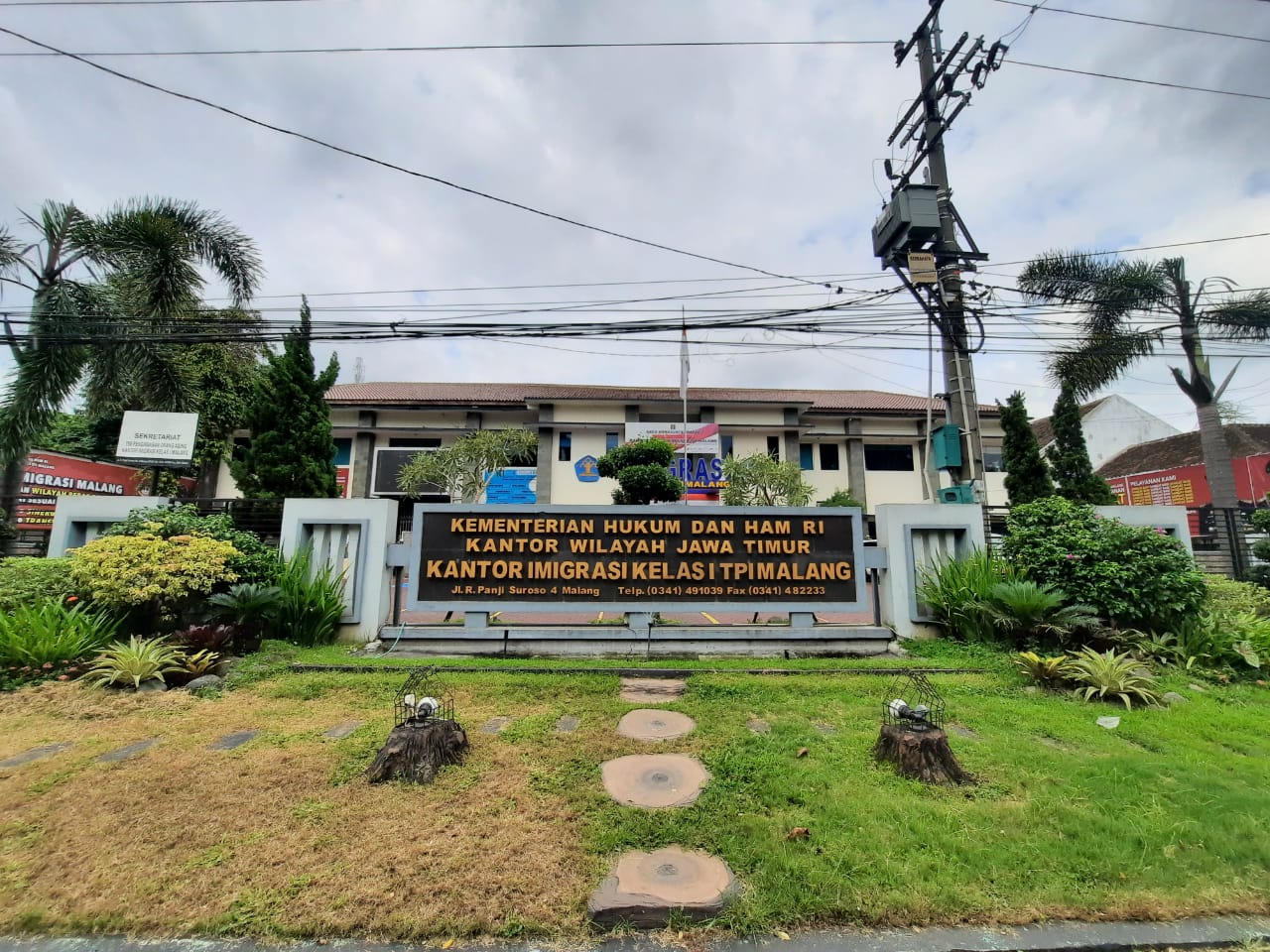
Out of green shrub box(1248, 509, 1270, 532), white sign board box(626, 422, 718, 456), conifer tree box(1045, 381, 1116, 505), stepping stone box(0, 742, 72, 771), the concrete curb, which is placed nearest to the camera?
the concrete curb

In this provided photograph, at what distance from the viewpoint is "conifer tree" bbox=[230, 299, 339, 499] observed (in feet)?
48.2

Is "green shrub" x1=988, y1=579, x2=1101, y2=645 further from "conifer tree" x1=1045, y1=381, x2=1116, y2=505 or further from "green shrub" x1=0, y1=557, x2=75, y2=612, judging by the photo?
"green shrub" x1=0, y1=557, x2=75, y2=612

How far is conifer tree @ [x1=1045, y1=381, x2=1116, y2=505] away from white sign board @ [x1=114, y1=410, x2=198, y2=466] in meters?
21.9

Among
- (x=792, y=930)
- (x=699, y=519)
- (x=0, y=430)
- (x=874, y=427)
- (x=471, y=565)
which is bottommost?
(x=792, y=930)

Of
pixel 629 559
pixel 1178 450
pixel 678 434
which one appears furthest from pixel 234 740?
pixel 1178 450

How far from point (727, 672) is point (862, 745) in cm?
231

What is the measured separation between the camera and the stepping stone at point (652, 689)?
18.8 feet

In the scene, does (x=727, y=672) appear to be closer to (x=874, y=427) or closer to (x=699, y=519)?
(x=699, y=519)

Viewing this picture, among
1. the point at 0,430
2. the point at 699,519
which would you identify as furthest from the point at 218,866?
the point at 0,430

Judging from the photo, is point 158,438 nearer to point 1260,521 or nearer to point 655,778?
point 655,778

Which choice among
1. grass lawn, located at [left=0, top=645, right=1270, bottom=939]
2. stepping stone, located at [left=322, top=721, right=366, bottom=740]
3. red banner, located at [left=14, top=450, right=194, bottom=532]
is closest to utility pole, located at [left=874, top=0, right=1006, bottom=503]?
grass lawn, located at [left=0, top=645, right=1270, bottom=939]

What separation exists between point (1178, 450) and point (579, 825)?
3503 centimetres

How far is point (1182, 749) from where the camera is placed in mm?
4441

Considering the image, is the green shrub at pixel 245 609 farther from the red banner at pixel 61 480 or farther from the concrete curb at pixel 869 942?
the red banner at pixel 61 480
